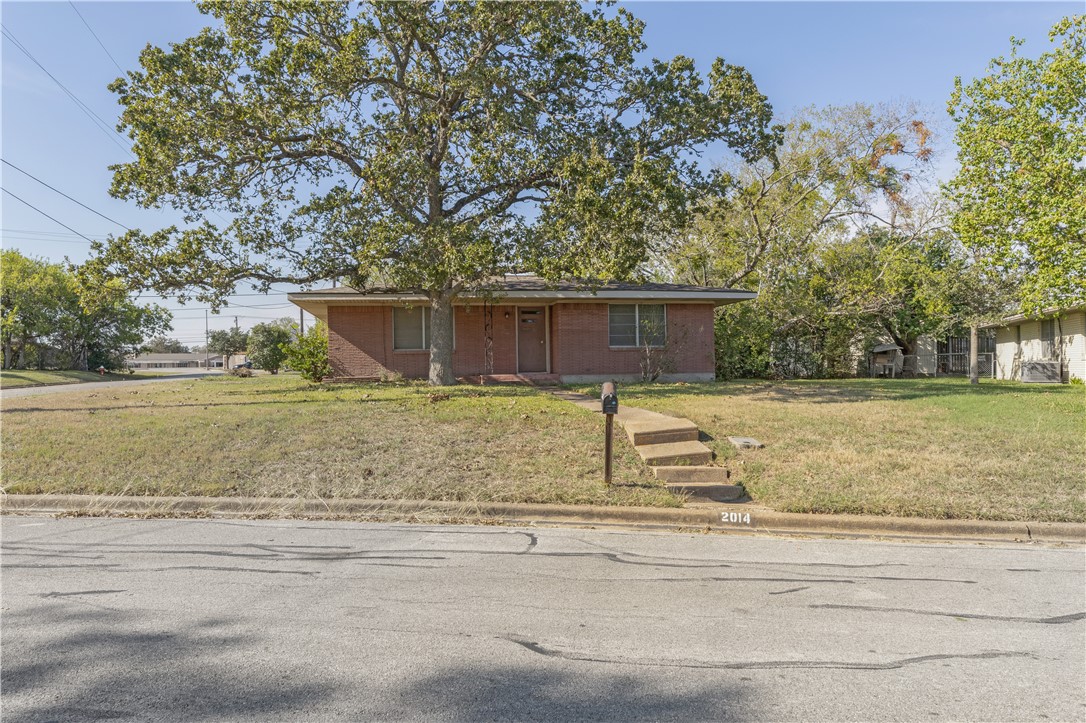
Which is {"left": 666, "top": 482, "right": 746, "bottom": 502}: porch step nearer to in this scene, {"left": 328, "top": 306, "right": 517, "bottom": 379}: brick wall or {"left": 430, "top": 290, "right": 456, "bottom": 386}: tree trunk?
{"left": 430, "top": 290, "right": 456, "bottom": 386}: tree trunk

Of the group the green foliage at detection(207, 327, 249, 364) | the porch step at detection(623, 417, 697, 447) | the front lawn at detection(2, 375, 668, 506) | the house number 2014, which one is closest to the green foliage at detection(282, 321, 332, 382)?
the front lawn at detection(2, 375, 668, 506)

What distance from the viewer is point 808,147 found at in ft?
81.4

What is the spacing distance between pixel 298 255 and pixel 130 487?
8.87 m

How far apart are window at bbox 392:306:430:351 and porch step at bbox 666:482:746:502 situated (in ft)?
41.8

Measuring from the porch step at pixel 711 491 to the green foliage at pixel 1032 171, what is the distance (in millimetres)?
11552

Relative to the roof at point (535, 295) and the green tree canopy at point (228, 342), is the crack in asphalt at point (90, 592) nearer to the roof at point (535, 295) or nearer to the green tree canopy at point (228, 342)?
the roof at point (535, 295)

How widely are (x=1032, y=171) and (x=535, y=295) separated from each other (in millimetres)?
12167

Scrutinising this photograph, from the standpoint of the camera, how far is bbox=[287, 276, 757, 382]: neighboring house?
61.1 ft

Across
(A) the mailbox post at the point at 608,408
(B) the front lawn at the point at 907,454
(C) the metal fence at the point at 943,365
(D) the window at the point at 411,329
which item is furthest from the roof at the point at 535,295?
(C) the metal fence at the point at 943,365

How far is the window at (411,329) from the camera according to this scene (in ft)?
62.0

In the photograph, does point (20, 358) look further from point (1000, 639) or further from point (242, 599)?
point (1000, 639)

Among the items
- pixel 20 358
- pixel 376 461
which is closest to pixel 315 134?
pixel 376 461

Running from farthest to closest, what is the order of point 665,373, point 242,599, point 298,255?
point 665,373, point 298,255, point 242,599

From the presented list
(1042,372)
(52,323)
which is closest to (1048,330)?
(1042,372)
